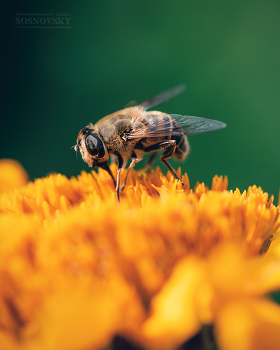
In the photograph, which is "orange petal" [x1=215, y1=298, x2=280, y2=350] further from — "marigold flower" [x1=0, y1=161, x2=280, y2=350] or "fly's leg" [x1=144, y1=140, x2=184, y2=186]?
"fly's leg" [x1=144, y1=140, x2=184, y2=186]

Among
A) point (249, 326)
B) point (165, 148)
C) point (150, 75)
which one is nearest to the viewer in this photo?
point (249, 326)

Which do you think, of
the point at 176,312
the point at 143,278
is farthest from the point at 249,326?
the point at 143,278

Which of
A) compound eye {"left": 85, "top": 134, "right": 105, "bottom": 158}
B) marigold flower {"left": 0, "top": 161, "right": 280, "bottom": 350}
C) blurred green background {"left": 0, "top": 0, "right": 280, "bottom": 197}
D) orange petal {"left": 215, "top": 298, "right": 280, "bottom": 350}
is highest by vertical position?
blurred green background {"left": 0, "top": 0, "right": 280, "bottom": 197}

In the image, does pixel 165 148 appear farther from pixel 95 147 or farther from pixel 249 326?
pixel 249 326

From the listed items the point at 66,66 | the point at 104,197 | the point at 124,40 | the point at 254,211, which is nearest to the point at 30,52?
the point at 66,66

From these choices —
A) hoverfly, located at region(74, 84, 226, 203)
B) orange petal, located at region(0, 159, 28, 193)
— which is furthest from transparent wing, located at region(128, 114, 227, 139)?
orange petal, located at region(0, 159, 28, 193)

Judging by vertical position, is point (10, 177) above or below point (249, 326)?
above

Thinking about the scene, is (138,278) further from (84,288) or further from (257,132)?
(257,132)
